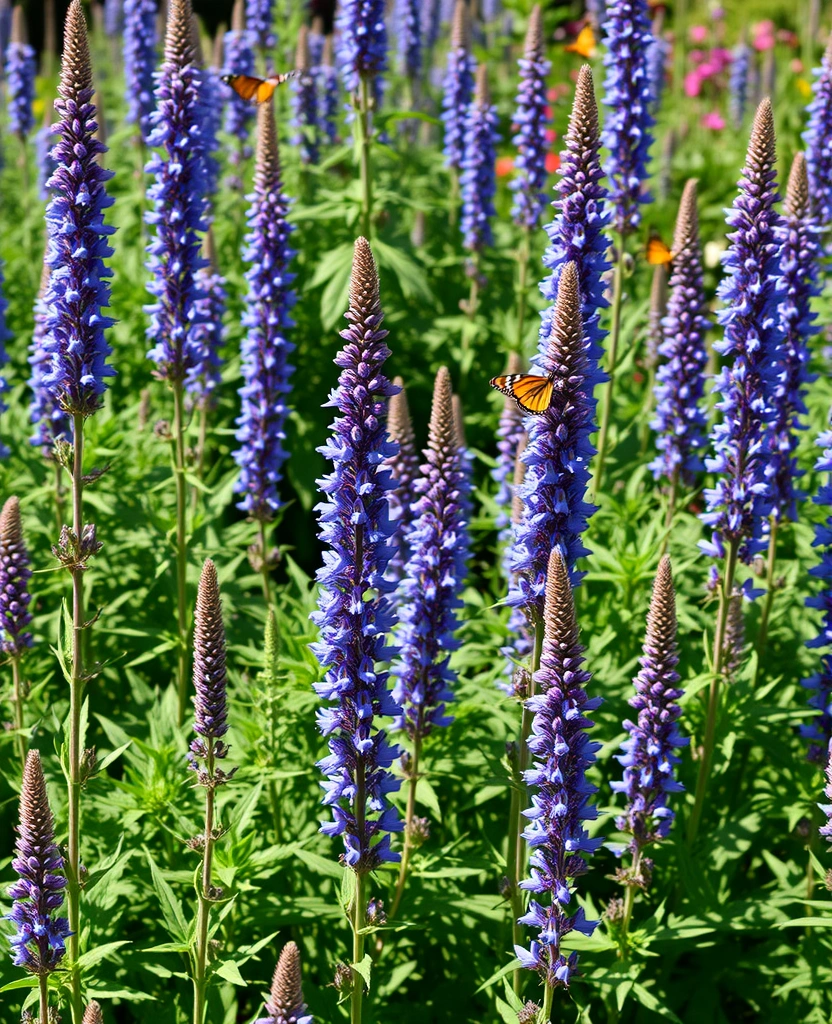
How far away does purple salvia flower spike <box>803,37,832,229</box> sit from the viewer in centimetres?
827

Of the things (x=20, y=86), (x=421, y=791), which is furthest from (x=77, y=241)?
(x=20, y=86)

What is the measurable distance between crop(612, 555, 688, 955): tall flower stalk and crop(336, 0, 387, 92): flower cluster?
18.4 ft

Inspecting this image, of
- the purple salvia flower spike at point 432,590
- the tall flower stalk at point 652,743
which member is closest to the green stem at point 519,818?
the tall flower stalk at point 652,743

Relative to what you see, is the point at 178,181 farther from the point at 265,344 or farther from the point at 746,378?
the point at 746,378

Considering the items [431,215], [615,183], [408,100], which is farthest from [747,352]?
[408,100]

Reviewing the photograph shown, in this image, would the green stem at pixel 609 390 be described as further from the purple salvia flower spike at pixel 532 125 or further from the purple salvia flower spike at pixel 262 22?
the purple salvia flower spike at pixel 262 22

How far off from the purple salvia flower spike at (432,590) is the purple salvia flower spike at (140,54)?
19.6 feet

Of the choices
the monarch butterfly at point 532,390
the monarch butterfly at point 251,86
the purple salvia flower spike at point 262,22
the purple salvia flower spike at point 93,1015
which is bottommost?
the purple salvia flower spike at point 93,1015

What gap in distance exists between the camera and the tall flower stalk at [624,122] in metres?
7.96

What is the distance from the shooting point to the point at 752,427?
255 inches

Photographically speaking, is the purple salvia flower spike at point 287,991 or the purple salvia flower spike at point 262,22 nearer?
the purple salvia flower spike at point 287,991

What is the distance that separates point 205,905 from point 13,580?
1.97 m

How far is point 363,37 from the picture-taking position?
9.28 m

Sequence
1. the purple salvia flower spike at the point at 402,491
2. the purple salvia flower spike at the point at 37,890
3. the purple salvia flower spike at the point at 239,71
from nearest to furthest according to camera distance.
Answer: the purple salvia flower spike at the point at 37,890, the purple salvia flower spike at the point at 402,491, the purple salvia flower spike at the point at 239,71
